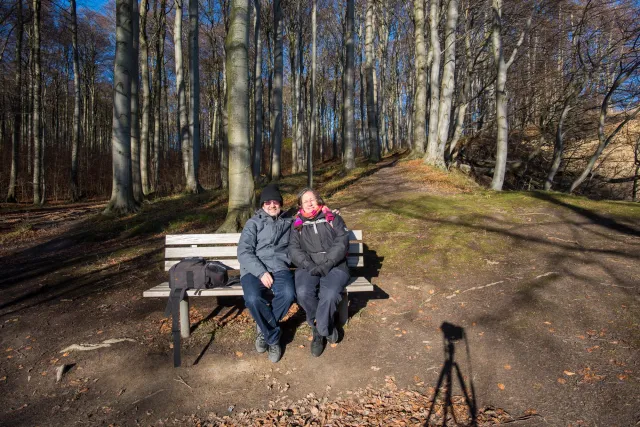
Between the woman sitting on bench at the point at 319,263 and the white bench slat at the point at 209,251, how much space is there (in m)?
0.67

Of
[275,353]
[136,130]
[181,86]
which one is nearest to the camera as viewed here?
[275,353]

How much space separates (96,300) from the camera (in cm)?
474

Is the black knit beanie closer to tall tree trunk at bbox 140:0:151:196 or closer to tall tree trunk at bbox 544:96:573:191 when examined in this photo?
tall tree trunk at bbox 544:96:573:191

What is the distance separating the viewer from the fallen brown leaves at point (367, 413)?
99.3 inches

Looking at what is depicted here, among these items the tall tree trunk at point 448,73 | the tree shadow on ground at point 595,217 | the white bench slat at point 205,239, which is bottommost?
the white bench slat at point 205,239

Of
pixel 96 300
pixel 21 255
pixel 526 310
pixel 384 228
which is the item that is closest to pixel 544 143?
pixel 384 228

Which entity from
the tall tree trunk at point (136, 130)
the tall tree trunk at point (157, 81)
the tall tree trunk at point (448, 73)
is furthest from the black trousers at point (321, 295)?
the tall tree trunk at point (157, 81)

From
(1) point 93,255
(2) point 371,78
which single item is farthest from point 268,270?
(2) point 371,78

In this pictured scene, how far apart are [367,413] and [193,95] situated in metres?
13.3

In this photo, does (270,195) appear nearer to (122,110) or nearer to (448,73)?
(122,110)

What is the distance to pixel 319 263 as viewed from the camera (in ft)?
12.2

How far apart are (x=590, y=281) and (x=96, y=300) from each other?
6.00 meters

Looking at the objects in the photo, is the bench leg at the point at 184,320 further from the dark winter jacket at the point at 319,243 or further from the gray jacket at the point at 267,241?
the dark winter jacket at the point at 319,243

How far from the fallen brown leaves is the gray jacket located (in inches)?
56.7
